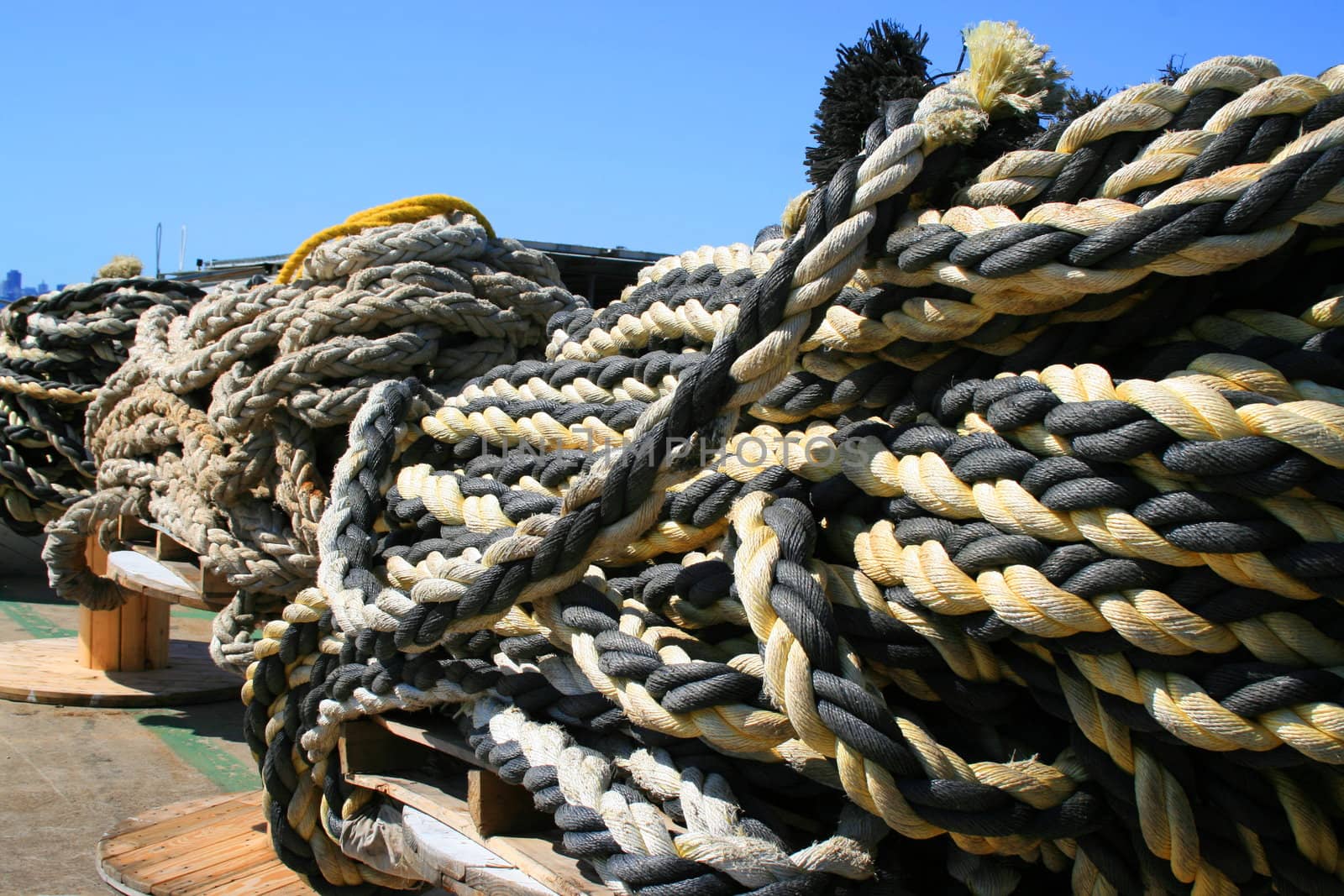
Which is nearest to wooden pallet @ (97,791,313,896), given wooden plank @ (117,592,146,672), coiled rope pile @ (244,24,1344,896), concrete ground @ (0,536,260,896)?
concrete ground @ (0,536,260,896)

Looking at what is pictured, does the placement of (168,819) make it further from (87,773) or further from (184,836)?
(87,773)

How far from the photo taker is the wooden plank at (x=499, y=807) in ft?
4.07

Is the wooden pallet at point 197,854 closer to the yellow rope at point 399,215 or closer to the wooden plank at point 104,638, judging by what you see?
the yellow rope at point 399,215

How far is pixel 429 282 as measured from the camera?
1989 mm

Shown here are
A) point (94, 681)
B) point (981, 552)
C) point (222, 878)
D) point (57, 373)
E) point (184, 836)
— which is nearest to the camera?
point (981, 552)

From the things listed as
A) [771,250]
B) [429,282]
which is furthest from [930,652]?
[429,282]

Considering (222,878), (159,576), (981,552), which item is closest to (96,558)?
(159,576)

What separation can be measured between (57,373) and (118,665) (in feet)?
3.14

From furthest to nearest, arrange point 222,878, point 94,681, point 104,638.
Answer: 1. point 104,638
2. point 94,681
3. point 222,878

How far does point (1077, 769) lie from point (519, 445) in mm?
781

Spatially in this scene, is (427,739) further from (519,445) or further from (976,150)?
(976,150)

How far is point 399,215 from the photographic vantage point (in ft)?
7.09

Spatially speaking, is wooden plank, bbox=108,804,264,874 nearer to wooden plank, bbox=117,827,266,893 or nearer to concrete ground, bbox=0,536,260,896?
wooden plank, bbox=117,827,266,893

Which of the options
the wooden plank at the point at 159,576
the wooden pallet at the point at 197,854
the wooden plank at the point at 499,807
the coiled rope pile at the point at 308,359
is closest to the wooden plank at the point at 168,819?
the wooden pallet at the point at 197,854
